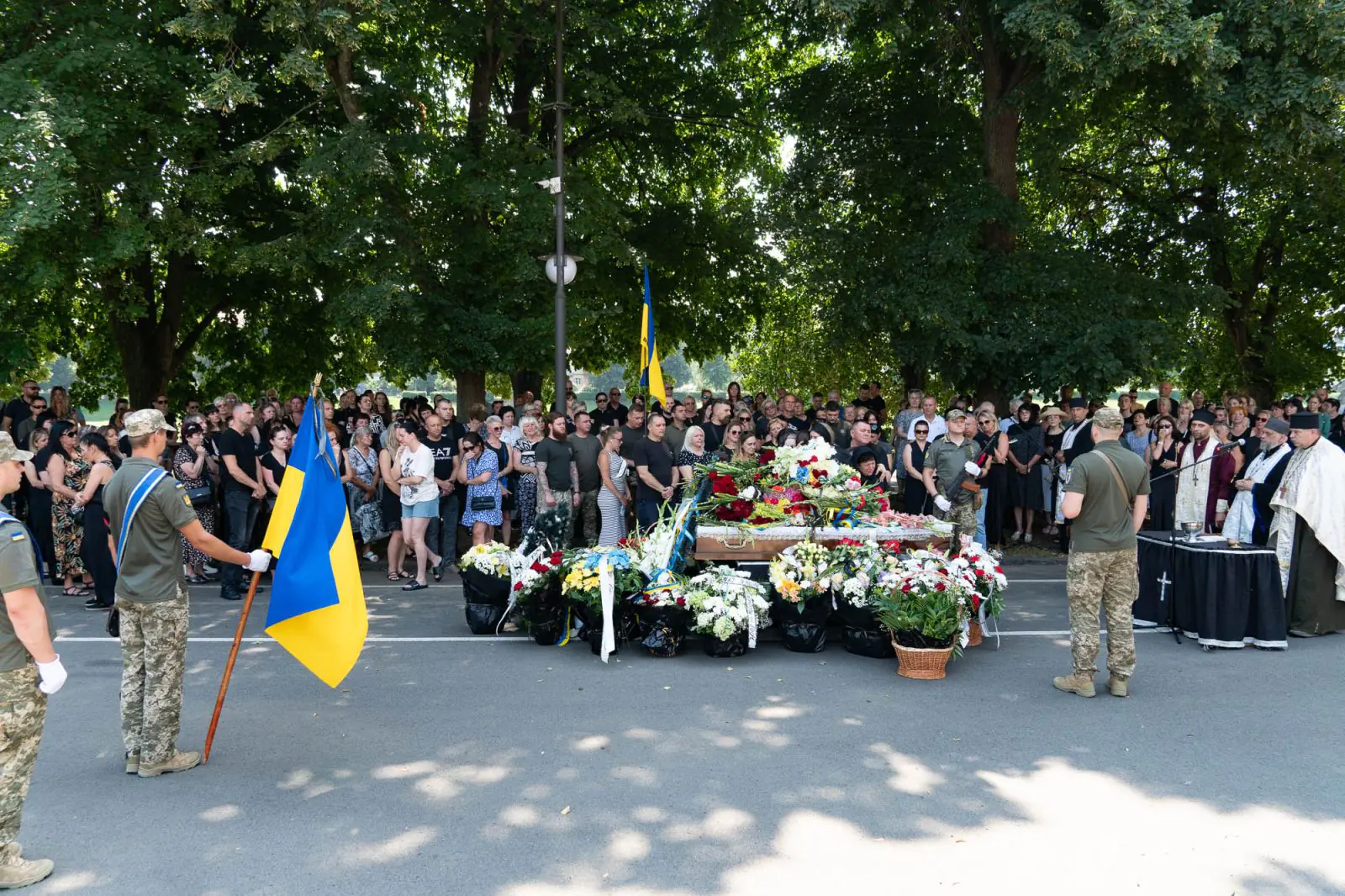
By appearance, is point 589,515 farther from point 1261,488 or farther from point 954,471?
point 1261,488

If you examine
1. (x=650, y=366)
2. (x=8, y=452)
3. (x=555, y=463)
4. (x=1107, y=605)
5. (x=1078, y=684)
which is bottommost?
(x=1078, y=684)

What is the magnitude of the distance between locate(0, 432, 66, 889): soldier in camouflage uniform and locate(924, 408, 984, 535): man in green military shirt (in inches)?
325

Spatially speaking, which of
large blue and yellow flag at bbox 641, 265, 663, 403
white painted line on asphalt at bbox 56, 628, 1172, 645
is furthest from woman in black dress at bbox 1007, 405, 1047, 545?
large blue and yellow flag at bbox 641, 265, 663, 403

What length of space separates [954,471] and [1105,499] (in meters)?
3.77

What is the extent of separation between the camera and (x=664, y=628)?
26.6ft

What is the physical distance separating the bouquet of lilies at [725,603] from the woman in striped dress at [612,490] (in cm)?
328

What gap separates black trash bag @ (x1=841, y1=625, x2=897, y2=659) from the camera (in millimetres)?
8062

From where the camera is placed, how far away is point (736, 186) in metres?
22.5

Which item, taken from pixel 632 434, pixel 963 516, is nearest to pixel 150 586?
pixel 632 434

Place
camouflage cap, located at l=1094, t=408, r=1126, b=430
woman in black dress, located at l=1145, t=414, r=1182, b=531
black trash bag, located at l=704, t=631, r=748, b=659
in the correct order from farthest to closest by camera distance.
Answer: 1. woman in black dress, located at l=1145, t=414, r=1182, b=531
2. black trash bag, located at l=704, t=631, r=748, b=659
3. camouflage cap, located at l=1094, t=408, r=1126, b=430

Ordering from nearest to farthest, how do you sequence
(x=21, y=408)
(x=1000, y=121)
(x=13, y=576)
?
1. (x=13, y=576)
2. (x=21, y=408)
3. (x=1000, y=121)

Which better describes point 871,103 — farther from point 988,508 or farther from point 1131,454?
point 1131,454

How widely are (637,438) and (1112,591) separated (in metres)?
5.99

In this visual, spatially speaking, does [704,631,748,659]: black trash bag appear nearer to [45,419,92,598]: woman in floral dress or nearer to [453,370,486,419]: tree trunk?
[45,419,92,598]: woman in floral dress
